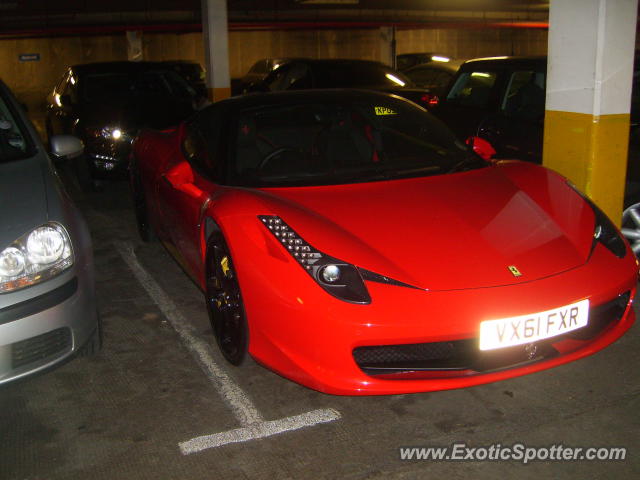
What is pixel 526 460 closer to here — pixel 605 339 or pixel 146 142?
pixel 605 339

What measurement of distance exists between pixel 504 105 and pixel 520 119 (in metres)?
0.29

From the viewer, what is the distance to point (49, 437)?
2914 millimetres

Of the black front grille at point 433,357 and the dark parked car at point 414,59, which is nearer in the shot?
the black front grille at point 433,357

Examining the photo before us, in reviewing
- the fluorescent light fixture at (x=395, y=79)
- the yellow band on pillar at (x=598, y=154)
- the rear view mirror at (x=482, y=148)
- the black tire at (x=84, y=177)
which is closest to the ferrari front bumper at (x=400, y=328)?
the rear view mirror at (x=482, y=148)

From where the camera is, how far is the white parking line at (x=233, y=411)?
2.84 meters

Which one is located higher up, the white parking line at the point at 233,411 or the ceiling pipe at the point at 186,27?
the ceiling pipe at the point at 186,27

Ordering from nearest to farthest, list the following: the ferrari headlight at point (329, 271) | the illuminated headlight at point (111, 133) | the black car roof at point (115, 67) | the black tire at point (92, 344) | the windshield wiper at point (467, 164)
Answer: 1. the ferrari headlight at point (329, 271)
2. the black tire at point (92, 344)
3. the windshield wiper at point (467, 164)
4. the illuminated headlight at point (111, 133)
5. the black car roof at point (115, 67)

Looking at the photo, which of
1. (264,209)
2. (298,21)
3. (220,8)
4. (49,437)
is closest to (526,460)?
(264,209)

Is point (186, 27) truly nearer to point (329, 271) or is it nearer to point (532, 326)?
point (329, 271)

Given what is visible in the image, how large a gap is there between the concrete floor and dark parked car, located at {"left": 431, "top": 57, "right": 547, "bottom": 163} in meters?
2.48

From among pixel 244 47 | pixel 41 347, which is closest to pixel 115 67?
pixel 41 347

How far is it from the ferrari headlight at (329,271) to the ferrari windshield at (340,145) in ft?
2.31

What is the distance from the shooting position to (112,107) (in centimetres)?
778

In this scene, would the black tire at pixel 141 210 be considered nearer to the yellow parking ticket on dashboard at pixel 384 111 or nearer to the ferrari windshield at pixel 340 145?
the ferrari windshield at pixel 340 145
